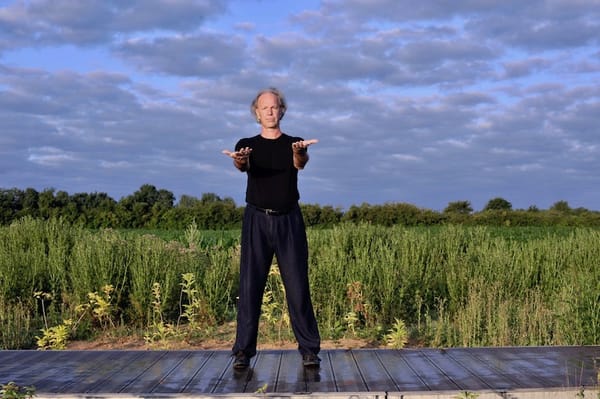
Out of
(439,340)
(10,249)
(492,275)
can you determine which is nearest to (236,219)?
(10,249)

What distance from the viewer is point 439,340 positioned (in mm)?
8141

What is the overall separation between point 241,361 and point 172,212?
2312 centimetres

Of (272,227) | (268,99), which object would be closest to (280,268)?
(272,227)

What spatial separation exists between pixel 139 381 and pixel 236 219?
24.1 metres

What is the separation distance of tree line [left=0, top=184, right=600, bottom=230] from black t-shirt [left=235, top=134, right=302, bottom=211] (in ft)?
70.7

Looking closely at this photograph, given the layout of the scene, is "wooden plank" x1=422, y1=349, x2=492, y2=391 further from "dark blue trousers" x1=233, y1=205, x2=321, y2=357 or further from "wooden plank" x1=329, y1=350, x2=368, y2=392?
"dark blue trousers" x1=233, y1=205, x2=321, y2=357

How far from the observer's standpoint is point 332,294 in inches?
364

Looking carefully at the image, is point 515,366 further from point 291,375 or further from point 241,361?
point 241,361

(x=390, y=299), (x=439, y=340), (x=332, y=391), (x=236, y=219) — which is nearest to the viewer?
(x=332, y=391)

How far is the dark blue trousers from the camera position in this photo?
5.00m

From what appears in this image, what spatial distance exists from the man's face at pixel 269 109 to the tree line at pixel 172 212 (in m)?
21.5

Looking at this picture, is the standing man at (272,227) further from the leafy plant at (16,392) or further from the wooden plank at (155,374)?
the leafy plant at (16,392)

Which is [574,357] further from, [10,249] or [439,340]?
[10,249]

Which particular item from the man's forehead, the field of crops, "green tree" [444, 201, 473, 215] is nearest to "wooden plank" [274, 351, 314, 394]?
the man's forehead
